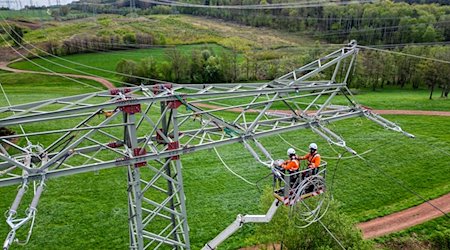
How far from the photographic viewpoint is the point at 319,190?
1389cm

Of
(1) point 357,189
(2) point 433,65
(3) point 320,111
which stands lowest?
(1) point 357,189

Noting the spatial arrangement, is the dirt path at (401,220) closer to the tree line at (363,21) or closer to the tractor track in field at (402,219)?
the tractor track in field at (402,219)

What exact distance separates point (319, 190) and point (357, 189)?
20.0 meters

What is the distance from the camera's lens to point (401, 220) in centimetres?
2791

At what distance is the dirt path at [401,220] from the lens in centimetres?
2662

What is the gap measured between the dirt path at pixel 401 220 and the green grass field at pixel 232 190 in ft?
2.09

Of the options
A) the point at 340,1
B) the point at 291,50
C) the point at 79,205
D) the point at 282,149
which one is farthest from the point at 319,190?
the point at 340,1

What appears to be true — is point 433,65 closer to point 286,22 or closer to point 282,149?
point 282,149

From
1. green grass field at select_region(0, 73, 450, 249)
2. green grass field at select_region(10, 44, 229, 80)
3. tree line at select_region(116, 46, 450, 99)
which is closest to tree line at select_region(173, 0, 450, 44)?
tree line at select_region(116, 46, 450, 99)

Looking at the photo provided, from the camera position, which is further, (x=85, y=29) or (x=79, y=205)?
(x=85, y=29)

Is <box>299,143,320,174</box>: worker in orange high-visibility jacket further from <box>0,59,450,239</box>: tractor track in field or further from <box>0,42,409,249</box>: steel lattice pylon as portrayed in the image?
<box>0,59,450,239</box>: tractor track in field

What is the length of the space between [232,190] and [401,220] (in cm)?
1282

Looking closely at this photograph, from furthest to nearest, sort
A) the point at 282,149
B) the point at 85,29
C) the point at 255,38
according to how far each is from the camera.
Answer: the point at 255,38
the point at 85,29
the point at 282,149

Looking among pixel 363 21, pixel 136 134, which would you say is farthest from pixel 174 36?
pixel 136 134
